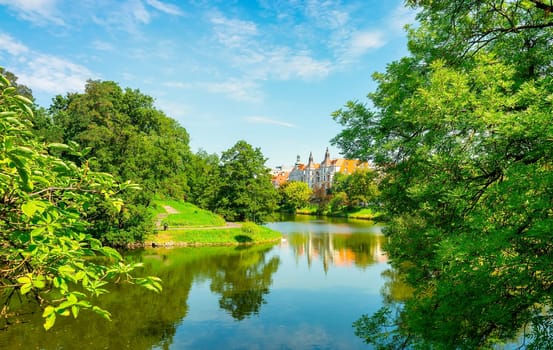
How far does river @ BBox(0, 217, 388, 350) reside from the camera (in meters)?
13.6

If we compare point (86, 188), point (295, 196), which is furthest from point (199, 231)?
point (295, 196)

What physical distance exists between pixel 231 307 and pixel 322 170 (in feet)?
327

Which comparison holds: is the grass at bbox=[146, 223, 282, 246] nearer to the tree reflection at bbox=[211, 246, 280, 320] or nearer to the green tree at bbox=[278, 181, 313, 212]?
the tree reflection at bbox=[211, 246, 280, 320]

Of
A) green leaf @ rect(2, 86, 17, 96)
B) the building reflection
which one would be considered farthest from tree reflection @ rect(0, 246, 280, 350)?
the building reflection

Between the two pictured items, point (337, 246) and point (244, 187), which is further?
point (244, 187)

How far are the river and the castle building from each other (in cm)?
6999

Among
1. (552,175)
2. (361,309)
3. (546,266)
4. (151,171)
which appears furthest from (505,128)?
(151,171)

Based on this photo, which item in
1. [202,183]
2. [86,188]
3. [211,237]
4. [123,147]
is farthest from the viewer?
[202,183]

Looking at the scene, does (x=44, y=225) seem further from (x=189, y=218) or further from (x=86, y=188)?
(x=189, y=218)

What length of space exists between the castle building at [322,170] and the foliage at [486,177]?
3529 inches

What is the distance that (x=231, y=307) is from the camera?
1792cm

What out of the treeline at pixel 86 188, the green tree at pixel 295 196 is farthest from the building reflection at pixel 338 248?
the green tree at pixel 295 196

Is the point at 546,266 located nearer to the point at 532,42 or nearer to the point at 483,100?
the point at 483,100

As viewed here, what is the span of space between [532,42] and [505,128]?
413 cm
